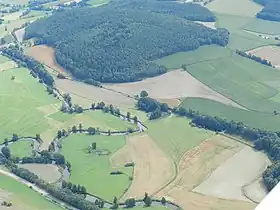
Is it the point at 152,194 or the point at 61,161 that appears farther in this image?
the point at 61,161

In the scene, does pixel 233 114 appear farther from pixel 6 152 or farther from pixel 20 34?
pixel 20 34

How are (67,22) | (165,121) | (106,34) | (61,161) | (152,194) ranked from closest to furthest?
(152,194) < (61,161) < (165,121) < (106,34) < (67,22)

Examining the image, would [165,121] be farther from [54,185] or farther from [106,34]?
[106,34]

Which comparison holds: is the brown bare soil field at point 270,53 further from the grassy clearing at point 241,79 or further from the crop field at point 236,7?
the crop field at point 236,7

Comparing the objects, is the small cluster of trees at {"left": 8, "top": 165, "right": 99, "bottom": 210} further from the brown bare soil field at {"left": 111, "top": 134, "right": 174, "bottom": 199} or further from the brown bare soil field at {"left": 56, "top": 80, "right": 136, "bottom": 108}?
the brown bare soil field at {"left": 56, "top": 80, "right": 136, "bottom": 108}

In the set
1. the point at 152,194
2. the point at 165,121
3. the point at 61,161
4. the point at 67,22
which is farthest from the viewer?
the point at 67,22

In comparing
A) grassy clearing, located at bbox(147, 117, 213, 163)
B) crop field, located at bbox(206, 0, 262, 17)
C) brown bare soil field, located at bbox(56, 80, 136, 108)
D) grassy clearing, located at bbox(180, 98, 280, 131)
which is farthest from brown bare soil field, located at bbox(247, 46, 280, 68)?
grassy clearing, located at bbox(147, 117, 213, 163)

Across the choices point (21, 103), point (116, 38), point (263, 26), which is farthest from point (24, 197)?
point (263, 26)

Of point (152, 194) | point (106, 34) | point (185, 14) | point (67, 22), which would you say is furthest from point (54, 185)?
point (185, 14)
